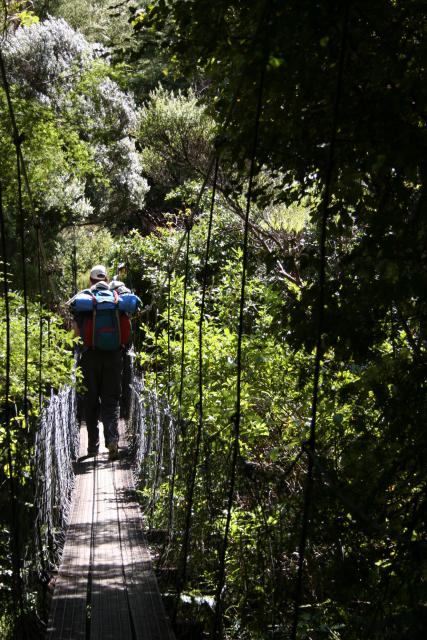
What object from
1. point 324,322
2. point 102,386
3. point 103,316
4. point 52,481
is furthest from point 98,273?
point 324,322

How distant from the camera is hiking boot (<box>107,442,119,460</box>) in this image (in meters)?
5.51

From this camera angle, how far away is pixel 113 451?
218 inches

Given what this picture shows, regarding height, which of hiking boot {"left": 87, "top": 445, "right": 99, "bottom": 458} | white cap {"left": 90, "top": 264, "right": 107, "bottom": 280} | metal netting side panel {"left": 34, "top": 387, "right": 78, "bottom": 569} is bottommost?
hiking boot {"left": 87, "top": 445, "right": 99, "bottom": 458}

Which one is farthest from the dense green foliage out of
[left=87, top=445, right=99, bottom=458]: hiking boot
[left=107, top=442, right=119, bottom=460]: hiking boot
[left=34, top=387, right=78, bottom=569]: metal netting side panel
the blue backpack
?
[left=87, top=445, right=99, bottom=458]: hiking boot

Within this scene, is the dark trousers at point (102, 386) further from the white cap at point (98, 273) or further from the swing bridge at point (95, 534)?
the white cap at point (98, 273)

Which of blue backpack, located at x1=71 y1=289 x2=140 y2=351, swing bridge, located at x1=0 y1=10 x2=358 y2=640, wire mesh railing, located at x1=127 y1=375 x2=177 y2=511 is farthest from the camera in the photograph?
blue backpack, located at x1=71 y1=289 x2=140 y2=351

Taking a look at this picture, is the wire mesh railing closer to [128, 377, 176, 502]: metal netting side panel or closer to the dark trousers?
[128, 377, 176, 502]: metal netting side panel

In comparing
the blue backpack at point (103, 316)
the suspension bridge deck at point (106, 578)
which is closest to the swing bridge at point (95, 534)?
the suspension bridge deck at point (106, 578)

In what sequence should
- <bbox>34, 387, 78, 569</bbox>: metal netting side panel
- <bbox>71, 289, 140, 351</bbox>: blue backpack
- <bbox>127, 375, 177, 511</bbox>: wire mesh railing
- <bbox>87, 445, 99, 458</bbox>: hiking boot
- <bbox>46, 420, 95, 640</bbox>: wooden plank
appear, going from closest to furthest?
<bbox>46, 420, 95, 640</bbox>: wooden plank, <bbox>34, 387, 78, 569</bbox>: metal netting side panel, <bbox>127, 375, 177, 511</bbox>: wire mesh railing, <bbox>71, 289, 140, 351</bbox>: blue backpack, <bbox>87, 445, 99, 458</bbox>: hiking boot

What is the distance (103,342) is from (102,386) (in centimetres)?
35

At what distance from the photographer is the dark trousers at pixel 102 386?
557 cm

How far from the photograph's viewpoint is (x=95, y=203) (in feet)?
47.8

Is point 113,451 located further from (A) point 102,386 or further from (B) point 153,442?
(B) point 153,442

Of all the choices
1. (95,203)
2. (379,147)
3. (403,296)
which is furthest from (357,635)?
(95,203)
